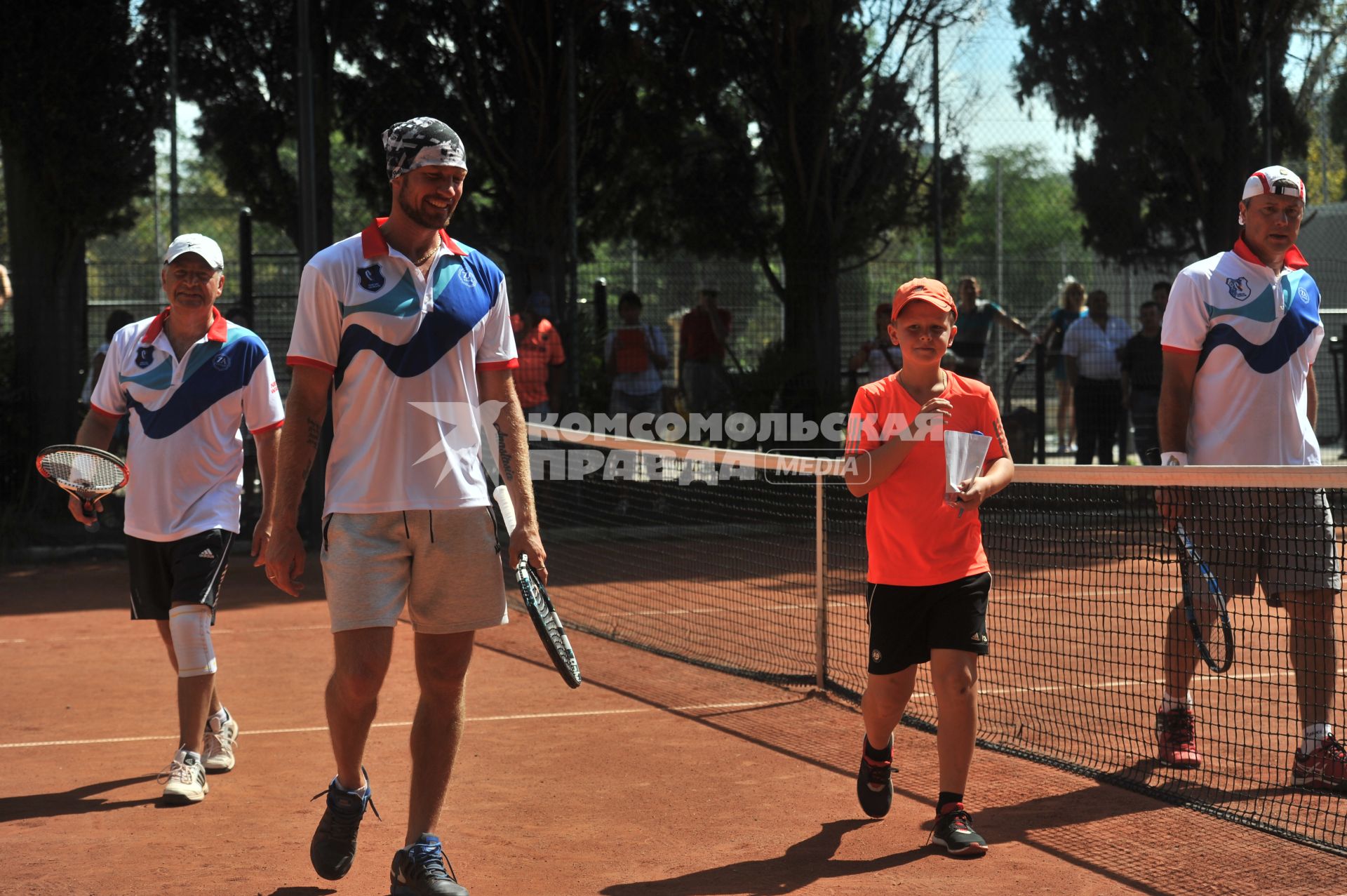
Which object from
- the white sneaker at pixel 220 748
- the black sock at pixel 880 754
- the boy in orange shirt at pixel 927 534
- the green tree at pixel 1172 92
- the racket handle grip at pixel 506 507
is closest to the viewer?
the racket handle grip at pixel 506 507

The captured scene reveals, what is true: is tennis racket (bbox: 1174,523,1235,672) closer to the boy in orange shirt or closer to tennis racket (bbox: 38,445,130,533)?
the boy in orange shirt

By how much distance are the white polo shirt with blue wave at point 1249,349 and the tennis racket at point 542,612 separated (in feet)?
8.64

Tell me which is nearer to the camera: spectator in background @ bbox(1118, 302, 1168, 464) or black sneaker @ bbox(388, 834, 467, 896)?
black sneaker @ bbox(388, 834, 467, 896)

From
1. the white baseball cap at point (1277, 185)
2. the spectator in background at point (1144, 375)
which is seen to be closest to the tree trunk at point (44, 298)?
the spectator in background at point (1144, 375)

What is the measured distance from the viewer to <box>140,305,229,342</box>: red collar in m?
5.89

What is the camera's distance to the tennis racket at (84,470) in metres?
5.72

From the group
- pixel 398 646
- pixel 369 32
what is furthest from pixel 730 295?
pixel 398 646

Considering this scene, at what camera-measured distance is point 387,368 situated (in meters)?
Result: 4.25

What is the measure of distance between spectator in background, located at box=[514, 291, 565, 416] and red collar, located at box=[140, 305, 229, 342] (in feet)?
24.8

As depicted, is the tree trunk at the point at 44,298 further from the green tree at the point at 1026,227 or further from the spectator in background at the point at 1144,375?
the spectator in background at the point at 1144,375

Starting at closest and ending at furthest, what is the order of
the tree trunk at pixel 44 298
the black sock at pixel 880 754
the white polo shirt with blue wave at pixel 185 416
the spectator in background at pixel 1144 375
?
the black sock at pixel 880 754 < the white polo shirt with blue wave at pixel 185 416 < the tree trunk at pixel 44 298 < the spectator in background at pixel 1144 375

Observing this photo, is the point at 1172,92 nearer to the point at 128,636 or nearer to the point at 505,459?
the point at 128,636

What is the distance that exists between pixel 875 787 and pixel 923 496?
0.99 m

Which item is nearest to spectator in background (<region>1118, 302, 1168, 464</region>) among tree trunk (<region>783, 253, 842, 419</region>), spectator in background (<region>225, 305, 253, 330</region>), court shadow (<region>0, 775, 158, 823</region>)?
tree trunk (<region>783, 253, 842, 419</region>)
